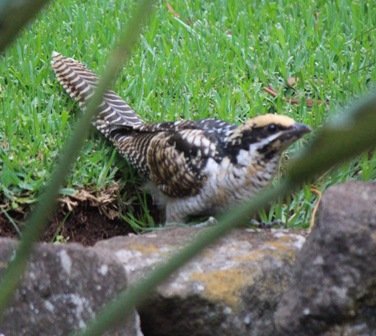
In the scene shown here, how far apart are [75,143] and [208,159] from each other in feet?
12.5

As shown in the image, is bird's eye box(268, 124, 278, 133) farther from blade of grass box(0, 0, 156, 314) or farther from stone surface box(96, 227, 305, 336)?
blade of grass box(0, 0, 156, 314)

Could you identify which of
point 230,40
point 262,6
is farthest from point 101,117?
point 262,6

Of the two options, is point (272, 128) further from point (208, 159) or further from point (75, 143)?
point (75, 143)

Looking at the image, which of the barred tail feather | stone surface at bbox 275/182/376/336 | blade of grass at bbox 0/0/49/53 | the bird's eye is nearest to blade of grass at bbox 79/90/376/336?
blade of grass at bbox 0/0/49/53

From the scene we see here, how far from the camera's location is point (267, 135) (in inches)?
185

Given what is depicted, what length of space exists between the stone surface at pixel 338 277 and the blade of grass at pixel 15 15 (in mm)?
2699

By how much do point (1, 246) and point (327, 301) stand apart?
4.04 ft

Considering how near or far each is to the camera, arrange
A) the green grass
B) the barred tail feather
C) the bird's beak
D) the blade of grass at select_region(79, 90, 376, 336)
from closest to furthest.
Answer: the blade of grass at select_region(79, 90, 376, 336) < the bird's beak < the green grass < the barred tail feather

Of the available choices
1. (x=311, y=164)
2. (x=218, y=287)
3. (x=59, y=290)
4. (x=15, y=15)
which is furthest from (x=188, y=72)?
(x=311, y=164)

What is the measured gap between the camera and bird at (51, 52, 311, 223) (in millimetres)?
4719

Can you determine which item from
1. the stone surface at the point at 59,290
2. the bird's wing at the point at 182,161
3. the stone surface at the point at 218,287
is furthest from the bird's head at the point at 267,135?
the stone surface at the point at 59,290

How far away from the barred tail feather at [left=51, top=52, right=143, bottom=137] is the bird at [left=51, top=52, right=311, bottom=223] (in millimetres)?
Answer: 272

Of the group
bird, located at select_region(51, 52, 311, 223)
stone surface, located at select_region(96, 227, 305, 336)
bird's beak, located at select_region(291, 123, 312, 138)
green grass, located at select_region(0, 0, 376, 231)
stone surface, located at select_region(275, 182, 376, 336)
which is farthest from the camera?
green grass, located at select_region(0, 0, 376, 231)

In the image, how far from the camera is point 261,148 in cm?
476
